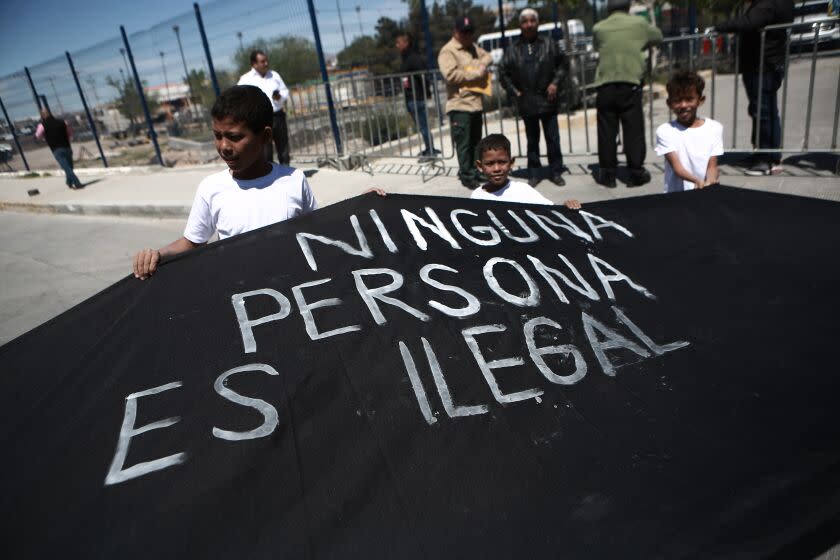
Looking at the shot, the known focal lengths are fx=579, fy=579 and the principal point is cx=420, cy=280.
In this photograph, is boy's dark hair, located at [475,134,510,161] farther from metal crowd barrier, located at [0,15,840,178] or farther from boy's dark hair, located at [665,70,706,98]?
metal crowd barrier, located at [0,15,840,178]

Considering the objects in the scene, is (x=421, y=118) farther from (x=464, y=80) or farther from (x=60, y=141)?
(x=60, y=141)

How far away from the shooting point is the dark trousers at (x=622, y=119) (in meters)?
6.14

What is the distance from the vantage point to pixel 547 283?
6.75 feet

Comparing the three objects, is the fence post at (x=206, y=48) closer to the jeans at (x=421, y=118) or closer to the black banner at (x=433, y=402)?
the jeans at (x=421, y=118)

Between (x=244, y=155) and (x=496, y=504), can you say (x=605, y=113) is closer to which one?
(x=244, y=155)

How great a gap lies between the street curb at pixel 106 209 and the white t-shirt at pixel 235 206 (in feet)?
22.4

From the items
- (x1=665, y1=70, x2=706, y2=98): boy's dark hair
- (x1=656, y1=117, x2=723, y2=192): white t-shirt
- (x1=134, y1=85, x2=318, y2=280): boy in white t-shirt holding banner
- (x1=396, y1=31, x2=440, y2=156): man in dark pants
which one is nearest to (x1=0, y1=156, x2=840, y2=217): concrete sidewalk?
(x1=396, y1=31, x2=440, y2=156): man in dark pants

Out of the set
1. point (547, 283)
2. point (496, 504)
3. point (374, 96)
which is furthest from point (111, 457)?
point (374, 96)

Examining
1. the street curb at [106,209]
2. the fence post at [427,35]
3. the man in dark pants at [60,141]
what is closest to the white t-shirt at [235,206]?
the street curb at [106,209]

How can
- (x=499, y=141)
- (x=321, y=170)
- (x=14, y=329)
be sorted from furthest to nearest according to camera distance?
1. (x=321, y=170)
2. (x=14, y=329)
3. (x=499, y=141)

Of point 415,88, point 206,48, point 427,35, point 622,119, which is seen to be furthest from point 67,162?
point 622,119

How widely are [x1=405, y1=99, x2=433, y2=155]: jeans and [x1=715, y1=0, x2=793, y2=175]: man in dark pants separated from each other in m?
4.51

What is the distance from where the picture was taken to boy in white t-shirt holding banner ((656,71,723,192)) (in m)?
3.75

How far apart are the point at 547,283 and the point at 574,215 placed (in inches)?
24.8
